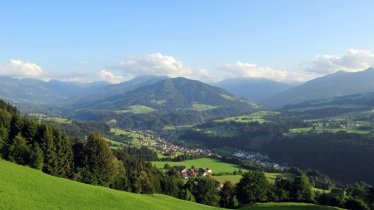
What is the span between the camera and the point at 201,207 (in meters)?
60.2

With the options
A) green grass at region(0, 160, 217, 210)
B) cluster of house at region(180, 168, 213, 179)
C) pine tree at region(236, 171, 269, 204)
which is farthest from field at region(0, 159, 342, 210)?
cluster of house at region(180, 168, 213, 179)

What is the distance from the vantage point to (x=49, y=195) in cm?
4288

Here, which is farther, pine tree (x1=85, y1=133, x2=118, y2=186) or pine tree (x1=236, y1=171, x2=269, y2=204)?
pine tree (x1=236, y1=171, x2=269, y2=204)

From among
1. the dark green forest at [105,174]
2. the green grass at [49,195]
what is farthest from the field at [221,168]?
the green grass at [49,195]

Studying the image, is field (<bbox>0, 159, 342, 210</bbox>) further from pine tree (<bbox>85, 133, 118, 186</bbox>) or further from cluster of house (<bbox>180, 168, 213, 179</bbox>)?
cluster of house (<bbox>180, 168, 213, 179</bbox>)

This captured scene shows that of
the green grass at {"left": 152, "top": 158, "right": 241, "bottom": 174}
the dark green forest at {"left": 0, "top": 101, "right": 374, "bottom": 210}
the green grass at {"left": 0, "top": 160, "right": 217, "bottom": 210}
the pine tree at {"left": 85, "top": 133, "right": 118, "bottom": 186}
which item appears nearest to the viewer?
the green grass at {"left": 0, "top": 160, "right": 217, "bottom": 210}

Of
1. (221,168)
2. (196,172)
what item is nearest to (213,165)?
(221,168)

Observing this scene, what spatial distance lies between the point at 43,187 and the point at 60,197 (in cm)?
326

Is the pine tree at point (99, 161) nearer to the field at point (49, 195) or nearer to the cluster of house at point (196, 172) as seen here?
the field at point (49, 195)

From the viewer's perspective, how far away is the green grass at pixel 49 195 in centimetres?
3850

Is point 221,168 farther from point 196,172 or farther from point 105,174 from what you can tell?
point 105,174

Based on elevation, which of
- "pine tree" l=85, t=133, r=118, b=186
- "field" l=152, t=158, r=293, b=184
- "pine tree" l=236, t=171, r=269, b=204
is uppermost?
"pine tree" l=85, t=133, r=118, b=186

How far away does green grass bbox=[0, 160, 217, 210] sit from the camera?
38.5 m

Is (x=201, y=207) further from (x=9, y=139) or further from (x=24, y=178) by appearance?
(x=9, y=139)
